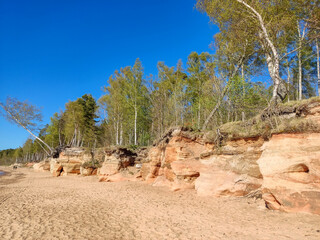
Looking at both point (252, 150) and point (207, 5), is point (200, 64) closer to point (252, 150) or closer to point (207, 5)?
point (207, 5)

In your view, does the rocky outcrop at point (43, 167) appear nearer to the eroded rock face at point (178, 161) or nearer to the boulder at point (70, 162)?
the boulder at point (70, 162)

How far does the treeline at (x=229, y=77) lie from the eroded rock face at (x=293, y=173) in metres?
2.81

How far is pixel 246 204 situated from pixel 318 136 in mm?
3865

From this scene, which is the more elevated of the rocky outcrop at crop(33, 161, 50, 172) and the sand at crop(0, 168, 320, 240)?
the sand at crop(0, 168, 320, 240)

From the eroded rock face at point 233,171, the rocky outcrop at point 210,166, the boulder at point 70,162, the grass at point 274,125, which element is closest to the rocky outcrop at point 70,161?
the boulder at point 70,162

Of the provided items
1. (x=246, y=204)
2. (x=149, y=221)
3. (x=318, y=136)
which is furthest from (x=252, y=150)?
(x=149, y=221)

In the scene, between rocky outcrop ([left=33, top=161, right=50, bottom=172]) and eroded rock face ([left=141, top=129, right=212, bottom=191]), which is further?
rocky outcrop ([left=33, top=161, right=50, bottom=172])

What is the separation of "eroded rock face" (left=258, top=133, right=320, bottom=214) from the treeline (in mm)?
2807

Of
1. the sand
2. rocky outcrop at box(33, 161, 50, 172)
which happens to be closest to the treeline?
the sand

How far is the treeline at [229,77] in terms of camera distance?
12078 mm

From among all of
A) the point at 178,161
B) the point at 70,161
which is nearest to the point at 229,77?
the point at 178,161

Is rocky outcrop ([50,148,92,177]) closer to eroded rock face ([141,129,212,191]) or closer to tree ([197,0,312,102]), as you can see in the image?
eroded rock face ([141,129,212,191])

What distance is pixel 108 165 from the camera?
66.6 ft

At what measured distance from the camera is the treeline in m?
12.1
